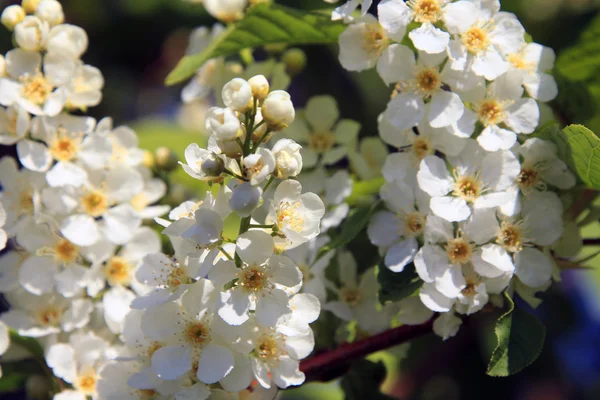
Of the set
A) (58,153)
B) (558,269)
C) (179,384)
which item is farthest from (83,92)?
(558,269)

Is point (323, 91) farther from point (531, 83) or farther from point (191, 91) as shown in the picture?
point (531, 83)

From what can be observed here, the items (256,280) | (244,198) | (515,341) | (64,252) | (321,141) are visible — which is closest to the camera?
(244,198)

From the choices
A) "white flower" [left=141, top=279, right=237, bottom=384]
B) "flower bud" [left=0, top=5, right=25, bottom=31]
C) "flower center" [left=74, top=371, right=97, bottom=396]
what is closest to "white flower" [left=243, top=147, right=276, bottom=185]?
"white flower" [left=141, top=279, right=237, bottom=384]

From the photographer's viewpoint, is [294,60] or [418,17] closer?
[418,17]

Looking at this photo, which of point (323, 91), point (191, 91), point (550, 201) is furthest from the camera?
point (323, 91)

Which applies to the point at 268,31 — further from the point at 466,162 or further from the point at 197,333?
the point at 197,333

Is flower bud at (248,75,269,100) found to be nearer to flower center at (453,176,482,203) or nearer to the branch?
flower center at (453,176,482,203)

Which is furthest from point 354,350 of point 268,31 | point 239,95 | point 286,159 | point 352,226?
point 268,31

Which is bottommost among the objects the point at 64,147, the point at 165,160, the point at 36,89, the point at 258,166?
the point at 165,160

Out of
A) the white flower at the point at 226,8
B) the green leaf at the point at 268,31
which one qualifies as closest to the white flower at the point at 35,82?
the green leaf at the point at 268,31
